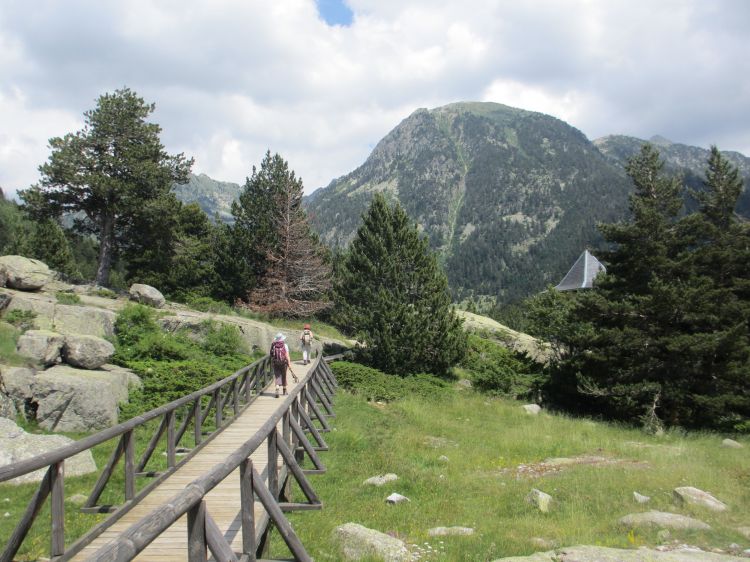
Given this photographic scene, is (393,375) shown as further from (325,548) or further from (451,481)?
(325,548)

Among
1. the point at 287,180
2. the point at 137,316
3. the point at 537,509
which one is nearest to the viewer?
the point at 537,509

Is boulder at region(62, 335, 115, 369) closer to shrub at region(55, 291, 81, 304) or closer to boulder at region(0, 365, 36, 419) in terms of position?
boulder at region(0, 365, 36, 419)

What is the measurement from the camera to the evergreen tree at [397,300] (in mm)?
25781

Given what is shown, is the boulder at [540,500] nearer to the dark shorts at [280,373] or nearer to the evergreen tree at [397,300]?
the dark shorts at [280,373]

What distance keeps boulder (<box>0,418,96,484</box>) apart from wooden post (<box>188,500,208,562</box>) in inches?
303

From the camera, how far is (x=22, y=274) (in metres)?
21.4

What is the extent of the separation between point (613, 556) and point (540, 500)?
3.31 metres

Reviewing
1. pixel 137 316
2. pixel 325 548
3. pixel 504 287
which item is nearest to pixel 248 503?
pixel 325 548

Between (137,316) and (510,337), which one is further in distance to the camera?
(510,337)

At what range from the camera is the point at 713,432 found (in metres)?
19.7

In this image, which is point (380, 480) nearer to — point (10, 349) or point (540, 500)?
point (540, 500)

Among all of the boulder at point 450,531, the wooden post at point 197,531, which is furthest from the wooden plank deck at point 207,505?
the boulder at point 450,531

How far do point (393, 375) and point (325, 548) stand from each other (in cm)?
1773

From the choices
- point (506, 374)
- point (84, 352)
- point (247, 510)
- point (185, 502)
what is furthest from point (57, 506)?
point (506, 374)
